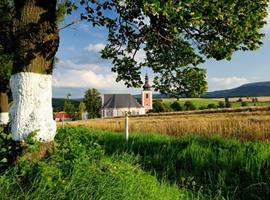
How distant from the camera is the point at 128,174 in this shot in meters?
7.18

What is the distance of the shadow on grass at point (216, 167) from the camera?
9.08 m

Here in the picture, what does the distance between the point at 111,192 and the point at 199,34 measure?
18.4 ft

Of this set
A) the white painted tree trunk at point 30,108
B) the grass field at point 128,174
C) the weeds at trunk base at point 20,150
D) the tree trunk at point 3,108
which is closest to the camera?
the grass field at point 128,174

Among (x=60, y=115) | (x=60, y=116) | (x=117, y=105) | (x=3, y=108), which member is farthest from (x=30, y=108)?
(x=117, y=105)

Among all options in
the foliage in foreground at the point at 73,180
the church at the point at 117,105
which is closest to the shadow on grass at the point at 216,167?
the foliage in foreground at the point at 73,180

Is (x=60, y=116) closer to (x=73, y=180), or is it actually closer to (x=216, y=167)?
(x=216, y=167)

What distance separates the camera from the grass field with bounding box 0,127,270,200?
5668 millimetres

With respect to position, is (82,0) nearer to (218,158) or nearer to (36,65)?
(36,65)

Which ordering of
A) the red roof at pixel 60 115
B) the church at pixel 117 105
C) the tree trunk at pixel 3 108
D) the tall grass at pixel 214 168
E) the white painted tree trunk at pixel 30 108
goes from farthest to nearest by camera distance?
the church at pixel 117 105
the red roof at pixel 60 115
the tree trunk at pixel 3 108
the tall grass at pixel 214 168
the white painted tree trunk at pixel 30 108

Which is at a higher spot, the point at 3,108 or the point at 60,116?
the point at 3,108

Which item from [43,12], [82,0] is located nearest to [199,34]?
[82,0]

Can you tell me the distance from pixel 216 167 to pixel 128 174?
4.48m

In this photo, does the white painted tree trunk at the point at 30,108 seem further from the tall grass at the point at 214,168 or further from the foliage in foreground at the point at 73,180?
the tall grass at the point at 214,168

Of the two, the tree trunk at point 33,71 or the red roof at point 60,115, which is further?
the red roof at point 60,115
